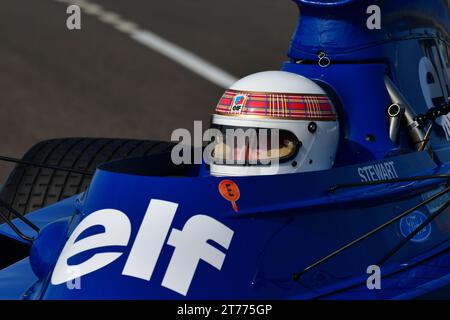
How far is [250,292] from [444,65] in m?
3.21

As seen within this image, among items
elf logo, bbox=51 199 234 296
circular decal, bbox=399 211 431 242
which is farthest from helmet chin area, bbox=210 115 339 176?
elf logo, bbox=51 199 234 296

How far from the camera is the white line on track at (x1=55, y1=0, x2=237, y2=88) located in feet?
51.1

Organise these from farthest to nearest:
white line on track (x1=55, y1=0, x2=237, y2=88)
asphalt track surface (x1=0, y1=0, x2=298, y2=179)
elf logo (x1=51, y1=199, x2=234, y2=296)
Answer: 1. white line on track (x1=55, y1=0, x2=237, y2=88)
2. asphalt track surface (x1=0, y1=0, x2=298, y2=179)
3. elf logo (x1=51, y1=199, x2=234, y2=296)

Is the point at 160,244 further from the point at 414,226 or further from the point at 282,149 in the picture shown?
the point at 414,226

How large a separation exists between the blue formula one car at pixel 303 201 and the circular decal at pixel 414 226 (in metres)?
0.01

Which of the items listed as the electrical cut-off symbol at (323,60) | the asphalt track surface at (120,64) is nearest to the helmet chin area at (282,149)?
the electrical cut-off symbol at (323,60)

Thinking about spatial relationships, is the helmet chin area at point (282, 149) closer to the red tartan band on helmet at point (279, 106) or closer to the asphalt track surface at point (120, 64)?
the red tartan band on helmet at point (279, 106)

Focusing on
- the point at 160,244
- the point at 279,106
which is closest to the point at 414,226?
the point at 279,106

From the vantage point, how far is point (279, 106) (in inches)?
231

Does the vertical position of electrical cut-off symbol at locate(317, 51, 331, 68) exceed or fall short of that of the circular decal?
it exceeds it

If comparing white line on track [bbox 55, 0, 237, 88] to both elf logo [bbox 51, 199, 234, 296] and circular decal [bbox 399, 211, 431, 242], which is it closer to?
circular decal [bbox 399, 211, 431, 242]

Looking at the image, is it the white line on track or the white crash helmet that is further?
the white line on track

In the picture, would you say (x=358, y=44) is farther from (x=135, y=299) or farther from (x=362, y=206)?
(x=135, y=299)

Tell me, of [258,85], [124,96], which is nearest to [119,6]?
[124,96]
